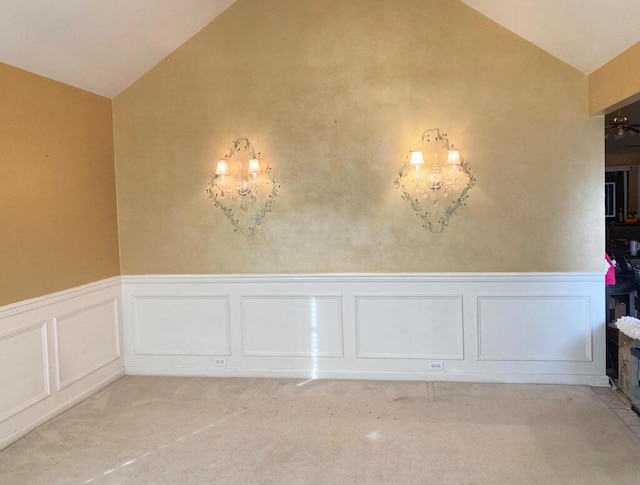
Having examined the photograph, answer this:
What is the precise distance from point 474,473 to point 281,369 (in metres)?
1.96

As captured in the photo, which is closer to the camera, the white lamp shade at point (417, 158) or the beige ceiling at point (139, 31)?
the beige ceiling at point (139, 31)

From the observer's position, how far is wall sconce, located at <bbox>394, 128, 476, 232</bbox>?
3846 mm

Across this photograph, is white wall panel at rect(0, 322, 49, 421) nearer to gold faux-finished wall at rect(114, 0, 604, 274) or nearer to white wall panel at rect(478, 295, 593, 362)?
gold faux-finished wall at rect(114, 0, 604, 274)

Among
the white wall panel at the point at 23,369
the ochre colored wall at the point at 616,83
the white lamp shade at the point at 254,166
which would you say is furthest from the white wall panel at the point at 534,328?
the white wall panel at the point at 23,369

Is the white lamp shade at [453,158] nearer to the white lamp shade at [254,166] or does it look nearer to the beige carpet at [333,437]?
the white lamp shade at [254,166]

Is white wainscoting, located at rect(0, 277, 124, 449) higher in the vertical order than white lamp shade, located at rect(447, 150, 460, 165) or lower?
lower

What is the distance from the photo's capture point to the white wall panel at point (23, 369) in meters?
3.04

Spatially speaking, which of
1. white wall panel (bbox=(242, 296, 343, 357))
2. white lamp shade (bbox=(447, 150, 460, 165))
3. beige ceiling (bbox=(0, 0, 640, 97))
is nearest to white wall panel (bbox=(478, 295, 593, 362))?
white lamp shade (bbox=(447, 150, 460, 165))

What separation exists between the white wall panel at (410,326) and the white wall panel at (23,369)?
7.95 feet

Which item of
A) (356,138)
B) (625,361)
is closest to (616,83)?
(356,138)

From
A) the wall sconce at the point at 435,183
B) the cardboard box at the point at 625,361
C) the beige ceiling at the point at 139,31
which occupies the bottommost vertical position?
the cardboard box at the point at 625,361

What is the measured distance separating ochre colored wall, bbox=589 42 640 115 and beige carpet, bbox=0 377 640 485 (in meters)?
2.16

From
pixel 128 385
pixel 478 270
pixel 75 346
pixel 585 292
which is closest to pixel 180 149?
pixel 75 346

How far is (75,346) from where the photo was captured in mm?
3703
